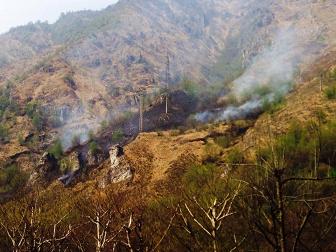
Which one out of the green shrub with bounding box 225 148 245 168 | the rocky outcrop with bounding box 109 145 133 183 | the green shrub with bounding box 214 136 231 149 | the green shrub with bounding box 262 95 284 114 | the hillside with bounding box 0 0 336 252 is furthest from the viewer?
the green shrub with bounding box 262 95 284 114

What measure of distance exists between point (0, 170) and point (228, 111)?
60126 mm

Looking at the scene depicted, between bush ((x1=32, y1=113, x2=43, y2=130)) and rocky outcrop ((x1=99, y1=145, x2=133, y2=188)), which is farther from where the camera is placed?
bush ((x1=32, y1=113, x2=43, y2=130))

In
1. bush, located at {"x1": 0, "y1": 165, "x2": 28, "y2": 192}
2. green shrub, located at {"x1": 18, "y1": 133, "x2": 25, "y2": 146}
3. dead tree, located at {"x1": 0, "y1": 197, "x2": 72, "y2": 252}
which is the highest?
dead tree, located at {"x1": 0, "y1": 197, "x2": 72, "y2": 252}

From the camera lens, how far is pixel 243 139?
92625mm

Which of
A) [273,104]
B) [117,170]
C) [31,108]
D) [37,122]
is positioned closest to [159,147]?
[117,170]

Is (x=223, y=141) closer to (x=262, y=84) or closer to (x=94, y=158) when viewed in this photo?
(x=94, y=158)

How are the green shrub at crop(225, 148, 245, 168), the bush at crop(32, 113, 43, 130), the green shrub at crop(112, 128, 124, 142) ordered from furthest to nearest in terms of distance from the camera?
1. the bush at crop(32, 113, 43, 130)
2. the green shrub at crop(112, 128, 124, 142)
3. the green shrub at crop(225, 148, 245, 168)

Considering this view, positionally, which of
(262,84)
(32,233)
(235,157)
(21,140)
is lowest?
(21,140)

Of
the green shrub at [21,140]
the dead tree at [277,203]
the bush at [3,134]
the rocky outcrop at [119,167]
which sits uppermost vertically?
the dead tree at [277,203]

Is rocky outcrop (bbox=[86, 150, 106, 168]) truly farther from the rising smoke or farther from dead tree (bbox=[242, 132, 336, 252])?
dead tree (bbox=[242, 132, 336, 252])

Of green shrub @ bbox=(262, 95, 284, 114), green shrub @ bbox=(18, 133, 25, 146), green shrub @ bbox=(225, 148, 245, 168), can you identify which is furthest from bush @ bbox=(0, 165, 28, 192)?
green shrub @ bbox=(262, 95, 284, 114)

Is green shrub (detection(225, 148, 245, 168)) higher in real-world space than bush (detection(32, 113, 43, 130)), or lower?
higher

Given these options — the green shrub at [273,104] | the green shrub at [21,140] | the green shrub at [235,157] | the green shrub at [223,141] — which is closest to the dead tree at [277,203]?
the green shrub at [235,157]

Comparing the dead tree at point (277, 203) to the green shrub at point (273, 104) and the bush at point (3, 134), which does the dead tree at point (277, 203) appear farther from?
the bush at point (3, 134)
